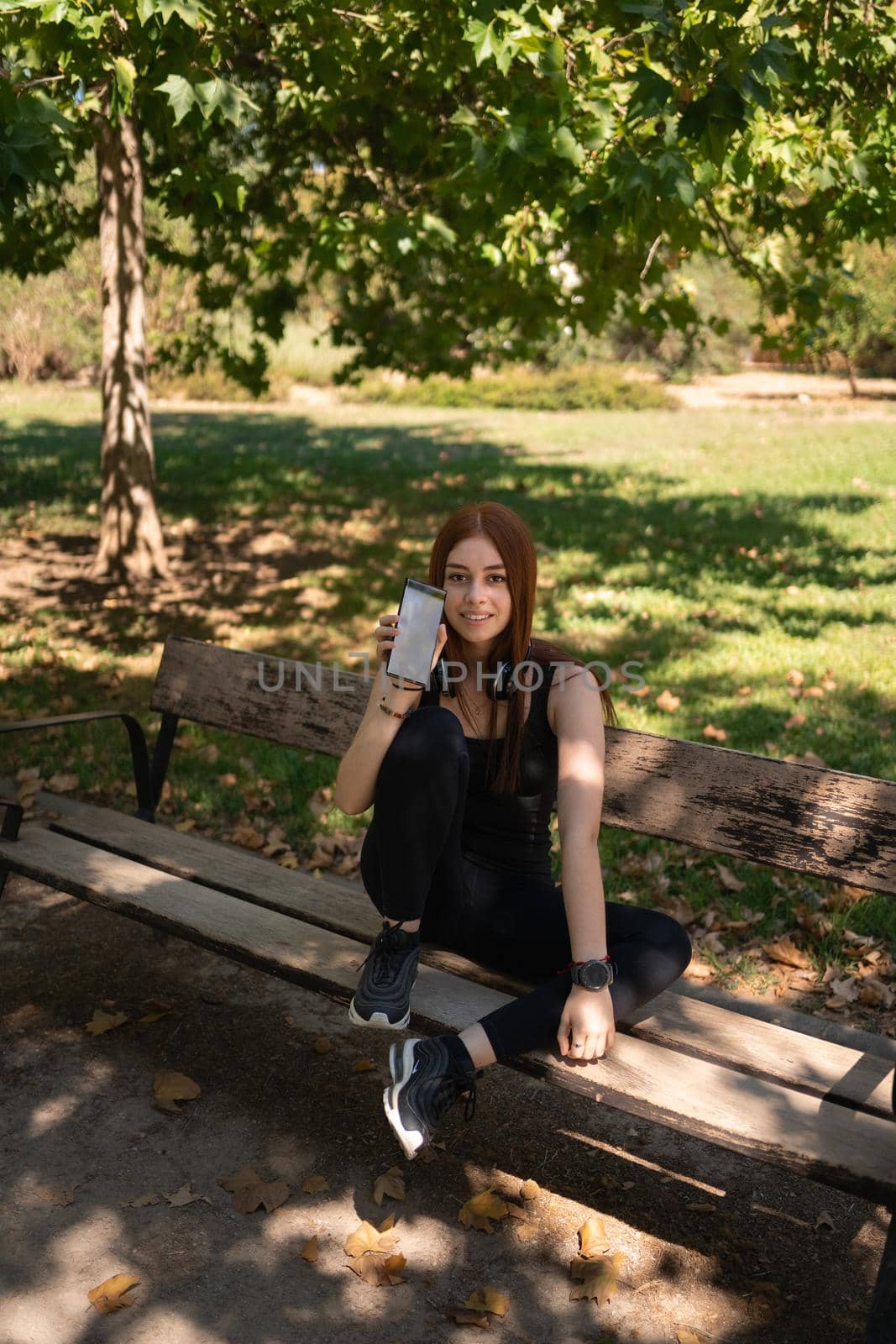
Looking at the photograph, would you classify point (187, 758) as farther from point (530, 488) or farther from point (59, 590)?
point (530, 488)

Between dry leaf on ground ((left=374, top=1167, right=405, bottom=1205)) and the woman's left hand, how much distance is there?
660 mm

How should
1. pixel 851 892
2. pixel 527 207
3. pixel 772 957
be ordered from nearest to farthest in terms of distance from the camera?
pixel 772 957 < pixel 851 892 < pixel 527 207

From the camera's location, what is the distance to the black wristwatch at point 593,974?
2.54m

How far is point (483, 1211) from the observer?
2.82m

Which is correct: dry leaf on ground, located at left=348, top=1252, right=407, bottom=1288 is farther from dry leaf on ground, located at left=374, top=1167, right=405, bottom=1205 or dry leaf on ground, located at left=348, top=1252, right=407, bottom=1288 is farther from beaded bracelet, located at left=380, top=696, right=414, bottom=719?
beaded bracelet, located at left=380, top=696, right=414, bottom=719

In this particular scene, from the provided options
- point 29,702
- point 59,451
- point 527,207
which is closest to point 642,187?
point 527,207

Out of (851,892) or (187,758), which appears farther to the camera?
(187,758)

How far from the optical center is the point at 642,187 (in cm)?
421

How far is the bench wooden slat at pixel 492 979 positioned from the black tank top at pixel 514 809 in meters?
0.26

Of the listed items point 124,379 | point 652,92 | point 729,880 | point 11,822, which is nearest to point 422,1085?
point 11,822

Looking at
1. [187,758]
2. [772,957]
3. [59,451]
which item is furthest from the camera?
[59,451]

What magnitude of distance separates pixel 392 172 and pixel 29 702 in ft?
16.4

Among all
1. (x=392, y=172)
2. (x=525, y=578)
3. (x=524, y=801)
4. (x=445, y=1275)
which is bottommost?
(x=445, y=1275)

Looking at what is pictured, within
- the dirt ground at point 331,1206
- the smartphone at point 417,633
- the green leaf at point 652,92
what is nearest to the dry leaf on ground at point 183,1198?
the dirt ground at point 331,1206
